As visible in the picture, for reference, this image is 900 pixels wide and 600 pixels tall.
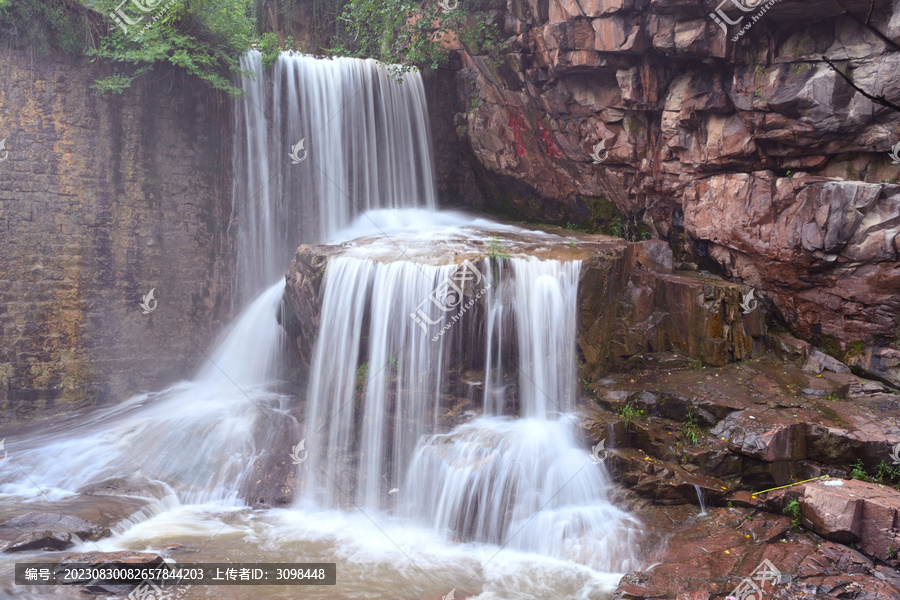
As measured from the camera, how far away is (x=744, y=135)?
9.30 m

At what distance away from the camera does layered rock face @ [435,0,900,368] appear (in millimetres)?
8273

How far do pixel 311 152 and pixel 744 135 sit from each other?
7745 mm

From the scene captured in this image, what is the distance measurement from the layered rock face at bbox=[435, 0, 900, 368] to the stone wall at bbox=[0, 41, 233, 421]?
20.4ft

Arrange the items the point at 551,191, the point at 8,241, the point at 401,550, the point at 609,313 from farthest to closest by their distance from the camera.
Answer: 1. the point at 551,191
2. the point at 8,241
3. the point at 609,313
4. the point at 401,550

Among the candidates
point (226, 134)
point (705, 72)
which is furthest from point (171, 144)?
point (705, 72)

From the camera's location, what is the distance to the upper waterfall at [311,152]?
11.9 metres

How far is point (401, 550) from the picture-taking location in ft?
23.6

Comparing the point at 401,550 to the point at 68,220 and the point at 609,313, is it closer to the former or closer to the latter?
the point at 609,313

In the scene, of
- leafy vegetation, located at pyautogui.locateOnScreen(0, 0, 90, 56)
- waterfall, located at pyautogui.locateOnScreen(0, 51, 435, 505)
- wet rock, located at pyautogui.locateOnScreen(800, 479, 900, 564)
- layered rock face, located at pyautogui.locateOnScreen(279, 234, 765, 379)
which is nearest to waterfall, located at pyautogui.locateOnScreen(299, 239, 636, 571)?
layered rock face, located at pyautogui.locateOnScreen(279, 234, 765, 379)

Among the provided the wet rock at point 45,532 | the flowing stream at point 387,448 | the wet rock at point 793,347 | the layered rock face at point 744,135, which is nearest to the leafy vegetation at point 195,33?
the flowing stream at point 387,448

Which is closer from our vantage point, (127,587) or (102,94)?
(127,587)

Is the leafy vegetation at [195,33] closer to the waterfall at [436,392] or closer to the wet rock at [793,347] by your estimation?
the waterfall at [436,392]

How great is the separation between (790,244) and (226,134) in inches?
384

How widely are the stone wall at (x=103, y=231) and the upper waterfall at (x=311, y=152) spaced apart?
1.54 feet
